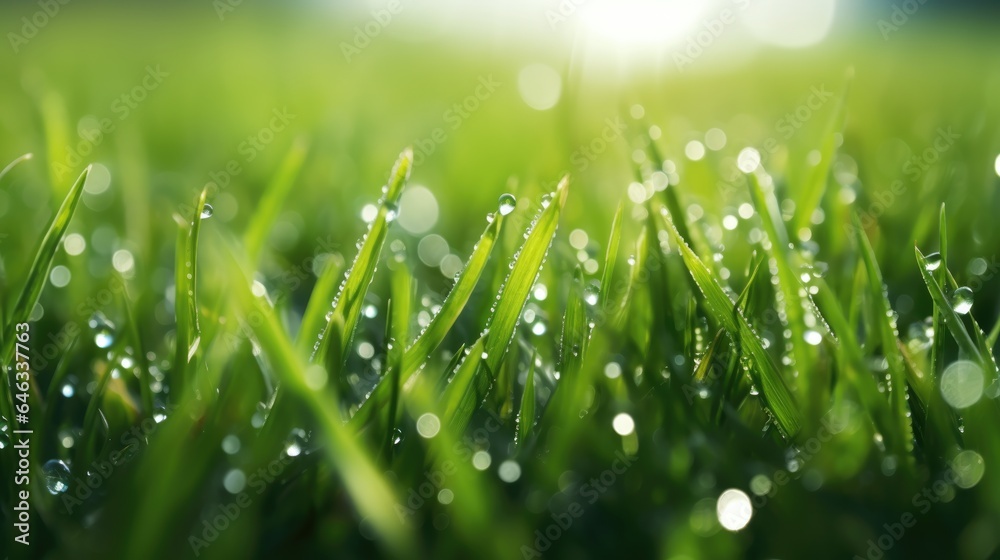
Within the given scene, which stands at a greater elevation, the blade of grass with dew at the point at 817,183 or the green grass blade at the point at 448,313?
the green grass blade at the point at 448,313

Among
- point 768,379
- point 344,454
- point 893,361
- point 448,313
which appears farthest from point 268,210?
point 893,361

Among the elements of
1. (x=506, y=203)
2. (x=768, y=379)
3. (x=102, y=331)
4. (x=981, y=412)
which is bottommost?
(x=981, y=412)

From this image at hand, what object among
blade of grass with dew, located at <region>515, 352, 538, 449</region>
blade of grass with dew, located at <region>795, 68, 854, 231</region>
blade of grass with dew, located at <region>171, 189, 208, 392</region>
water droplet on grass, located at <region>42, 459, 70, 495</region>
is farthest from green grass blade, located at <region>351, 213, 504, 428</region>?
blade of grass with dew, located at <region>795, 68, 854, 231</region>

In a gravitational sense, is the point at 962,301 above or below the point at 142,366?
below

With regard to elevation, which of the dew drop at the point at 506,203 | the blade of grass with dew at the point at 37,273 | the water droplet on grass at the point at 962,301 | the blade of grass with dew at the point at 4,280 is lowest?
the water droplet on grass at the point at 962,301

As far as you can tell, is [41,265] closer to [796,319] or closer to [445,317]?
[445,317]

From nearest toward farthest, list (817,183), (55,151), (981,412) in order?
(981,412) → (817,183) → (55,151)

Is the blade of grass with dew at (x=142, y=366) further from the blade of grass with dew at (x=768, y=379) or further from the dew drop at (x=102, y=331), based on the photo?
the blade of grass with dew at (x=768, y=379)

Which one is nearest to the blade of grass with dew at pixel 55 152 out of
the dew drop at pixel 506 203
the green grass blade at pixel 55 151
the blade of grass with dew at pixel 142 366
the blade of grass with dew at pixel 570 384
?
the green grass blade at pixel 55 151

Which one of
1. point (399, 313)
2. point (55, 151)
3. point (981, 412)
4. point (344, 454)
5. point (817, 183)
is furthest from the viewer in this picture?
point (55, 151)

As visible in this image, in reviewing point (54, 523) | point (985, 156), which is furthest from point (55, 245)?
point (985, 156)

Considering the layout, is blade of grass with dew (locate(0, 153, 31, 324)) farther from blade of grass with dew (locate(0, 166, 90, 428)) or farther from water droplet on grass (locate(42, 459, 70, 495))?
water droplet on grass (locate(42, 459, 70, 495))
